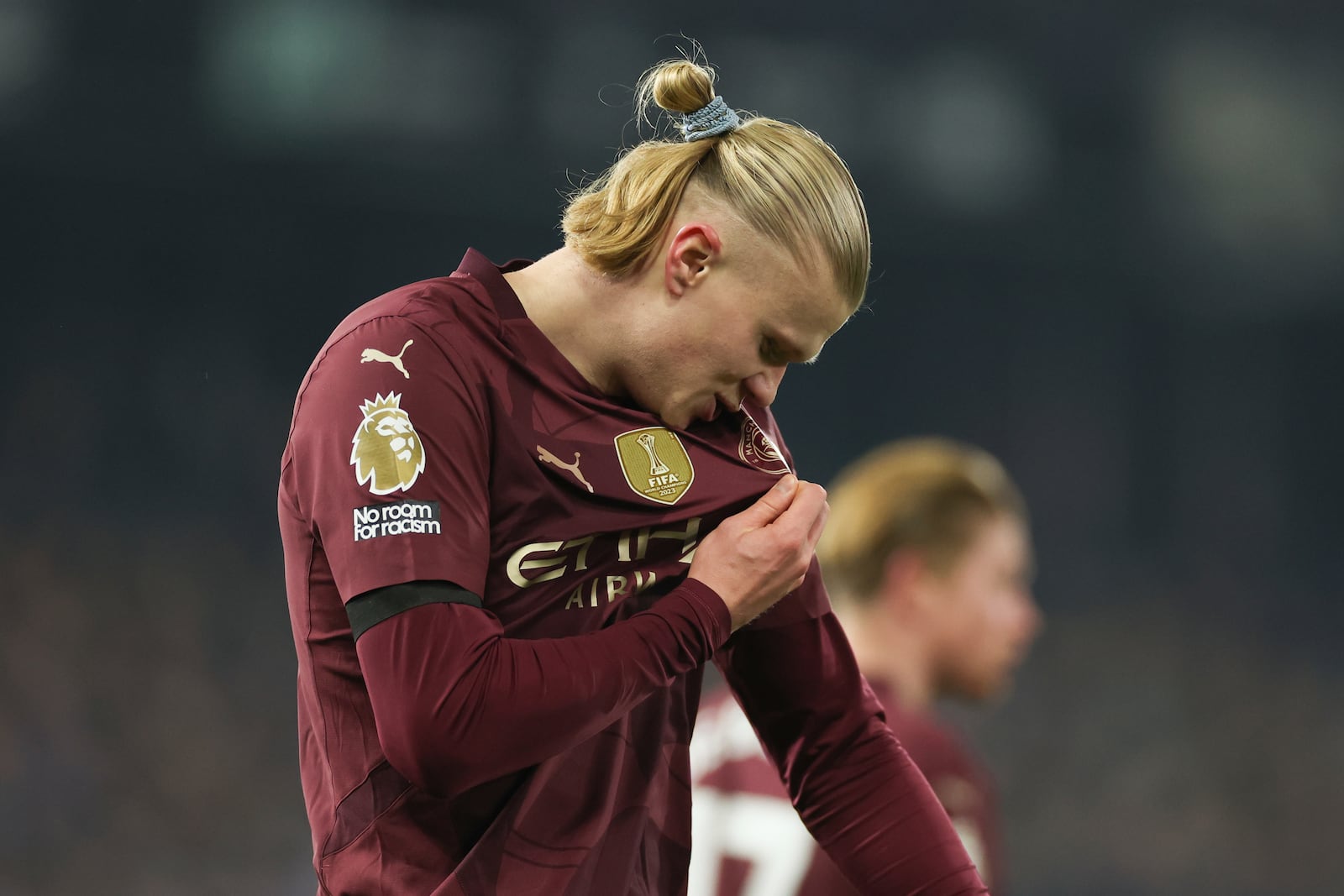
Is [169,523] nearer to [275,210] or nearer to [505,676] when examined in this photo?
[275,210]

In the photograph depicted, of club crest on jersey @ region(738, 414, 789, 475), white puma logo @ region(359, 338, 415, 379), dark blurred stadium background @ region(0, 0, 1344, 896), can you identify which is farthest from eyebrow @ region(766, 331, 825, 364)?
dark blurred stadium background @ region(0, 0, 1344, 896)

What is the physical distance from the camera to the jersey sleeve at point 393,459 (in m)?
1.19

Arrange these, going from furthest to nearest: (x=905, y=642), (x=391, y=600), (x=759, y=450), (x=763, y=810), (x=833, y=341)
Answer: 1. (x=833, y=341)
2. (x=905, y=642)
3. (x=763, y=810)
4. (x=759, y=450)
5. (x=391, y=600)

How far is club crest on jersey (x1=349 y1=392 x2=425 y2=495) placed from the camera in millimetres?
1206

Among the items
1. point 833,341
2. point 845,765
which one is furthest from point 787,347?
point 833,341

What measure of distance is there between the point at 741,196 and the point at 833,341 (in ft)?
12.7

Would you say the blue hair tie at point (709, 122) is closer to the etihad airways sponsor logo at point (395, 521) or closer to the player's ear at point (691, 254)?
the player's ear at point (691, 254)

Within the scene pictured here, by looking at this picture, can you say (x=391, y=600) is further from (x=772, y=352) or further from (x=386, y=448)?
(x=772, y=352)

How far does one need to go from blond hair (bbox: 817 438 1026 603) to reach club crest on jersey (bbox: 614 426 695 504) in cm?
112

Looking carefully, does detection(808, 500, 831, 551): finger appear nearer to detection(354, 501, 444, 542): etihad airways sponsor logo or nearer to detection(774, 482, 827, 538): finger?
detection(774, 482, 827, 538): finger

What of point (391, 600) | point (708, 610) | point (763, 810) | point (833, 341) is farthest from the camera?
point (833, 341)

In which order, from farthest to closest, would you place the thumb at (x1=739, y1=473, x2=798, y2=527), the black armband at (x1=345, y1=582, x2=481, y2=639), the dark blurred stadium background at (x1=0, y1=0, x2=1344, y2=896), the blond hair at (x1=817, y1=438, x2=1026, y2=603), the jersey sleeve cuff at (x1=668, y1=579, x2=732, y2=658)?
the dark blurred stadium background at (x1=0, y1=0, x2=1344, y2=896) < the blond hair at (x1=817, y1=438, x2=1026, y2=603) < the thumb at (x1=739, y1=473, x2=798, y2=527) < the jersey sleeve cuff at (x1=668, y1=579, x2=732, y2=658) < the black armband at (x1=345, y1=582, x2=481, y2=639)

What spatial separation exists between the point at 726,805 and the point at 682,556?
975 mm

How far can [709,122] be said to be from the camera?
147cm
